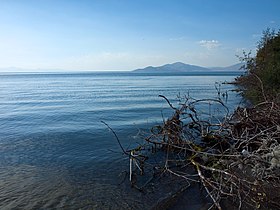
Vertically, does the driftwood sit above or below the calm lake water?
above

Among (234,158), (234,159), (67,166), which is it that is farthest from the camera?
(67,166)

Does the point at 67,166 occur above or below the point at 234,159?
below

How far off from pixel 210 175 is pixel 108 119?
13.5 metres

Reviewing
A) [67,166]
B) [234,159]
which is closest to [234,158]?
[234,159]

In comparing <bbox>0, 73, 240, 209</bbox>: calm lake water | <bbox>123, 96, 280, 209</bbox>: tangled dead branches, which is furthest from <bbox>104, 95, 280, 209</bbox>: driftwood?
<bbox>0, 73, 240, 209</bbox>: calm lake water

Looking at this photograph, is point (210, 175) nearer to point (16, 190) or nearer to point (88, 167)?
point (88, 167)

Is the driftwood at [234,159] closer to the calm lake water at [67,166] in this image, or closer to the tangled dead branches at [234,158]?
the tangled dead branches at [234,158]

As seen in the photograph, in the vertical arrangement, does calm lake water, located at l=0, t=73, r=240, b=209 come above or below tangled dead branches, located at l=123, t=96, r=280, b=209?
below

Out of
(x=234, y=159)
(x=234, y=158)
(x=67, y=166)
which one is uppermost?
(x=234, y=158)

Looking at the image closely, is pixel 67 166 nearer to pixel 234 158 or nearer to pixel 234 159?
pixel 234 159

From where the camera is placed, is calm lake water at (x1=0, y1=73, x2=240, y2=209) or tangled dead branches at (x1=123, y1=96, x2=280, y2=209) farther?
calm lake water at (x1=0, y1=73, x2=240, y2=209)

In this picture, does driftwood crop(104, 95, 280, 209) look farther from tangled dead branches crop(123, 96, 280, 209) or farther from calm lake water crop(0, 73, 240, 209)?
calm lake water crop(0, 73, 240, 209)

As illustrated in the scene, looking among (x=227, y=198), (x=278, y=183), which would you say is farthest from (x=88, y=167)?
(x=278, y=183)

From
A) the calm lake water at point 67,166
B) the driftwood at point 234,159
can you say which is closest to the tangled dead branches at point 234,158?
the driftwood at point 234,159
